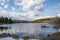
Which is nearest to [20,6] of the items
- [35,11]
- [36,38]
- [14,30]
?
[35,11]

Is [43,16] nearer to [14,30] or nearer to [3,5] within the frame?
[14,30]

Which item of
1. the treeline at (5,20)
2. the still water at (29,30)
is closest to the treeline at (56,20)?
the still water at (29,30)

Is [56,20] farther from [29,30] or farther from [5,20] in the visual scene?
[5,20]

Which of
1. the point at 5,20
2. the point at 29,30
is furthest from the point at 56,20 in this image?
the point at 5,20

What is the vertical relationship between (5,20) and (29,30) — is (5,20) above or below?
above

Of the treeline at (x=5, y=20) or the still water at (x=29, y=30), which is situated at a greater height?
the treeline at (x=5, y=20)

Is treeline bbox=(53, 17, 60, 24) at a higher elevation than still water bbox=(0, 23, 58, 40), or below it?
higher

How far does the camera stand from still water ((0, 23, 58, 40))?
4.61 ft

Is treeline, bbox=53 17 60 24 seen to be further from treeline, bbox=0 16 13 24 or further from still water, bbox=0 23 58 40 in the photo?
treeline, bbox=0 16 13 24

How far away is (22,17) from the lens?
56.9 inches

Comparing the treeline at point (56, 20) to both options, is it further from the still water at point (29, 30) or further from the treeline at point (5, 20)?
the treeline at point (5, 20)

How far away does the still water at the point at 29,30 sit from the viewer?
1.41 metres

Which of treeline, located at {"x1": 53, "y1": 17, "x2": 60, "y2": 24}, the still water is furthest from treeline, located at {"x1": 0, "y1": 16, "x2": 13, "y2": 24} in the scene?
treeline, located at {"x1": 53, "y1": 17, "x2": 60, "y2": 24}

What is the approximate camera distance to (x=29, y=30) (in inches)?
56.0
